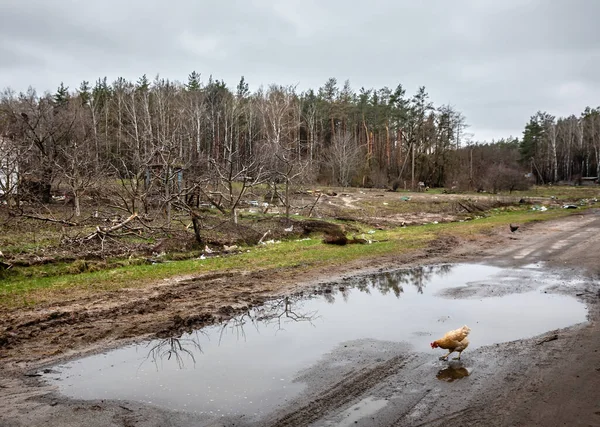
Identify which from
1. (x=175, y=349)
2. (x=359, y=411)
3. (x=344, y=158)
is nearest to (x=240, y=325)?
(x=175, y=349)

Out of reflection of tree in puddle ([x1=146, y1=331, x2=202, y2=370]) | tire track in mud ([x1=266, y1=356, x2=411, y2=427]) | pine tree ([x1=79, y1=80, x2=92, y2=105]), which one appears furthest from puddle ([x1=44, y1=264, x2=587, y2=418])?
pine tree ([x1=79, y1=80, x2=92, y2=105])

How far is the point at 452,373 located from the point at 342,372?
1.51m

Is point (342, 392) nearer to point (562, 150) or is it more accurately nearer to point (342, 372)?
point (342, 372)

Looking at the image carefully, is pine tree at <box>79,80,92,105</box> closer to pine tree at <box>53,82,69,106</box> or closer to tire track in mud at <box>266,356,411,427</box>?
pine tree at <box>53,82,69,106</box>

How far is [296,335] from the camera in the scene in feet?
26.6

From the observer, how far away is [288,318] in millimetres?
9078

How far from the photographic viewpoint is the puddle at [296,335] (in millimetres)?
5852

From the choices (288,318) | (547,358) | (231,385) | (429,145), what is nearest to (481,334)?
(547,358)

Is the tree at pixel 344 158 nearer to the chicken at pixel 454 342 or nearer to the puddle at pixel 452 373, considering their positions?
the chicken at pixel 454 342

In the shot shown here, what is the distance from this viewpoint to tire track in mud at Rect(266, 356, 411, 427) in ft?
16.8

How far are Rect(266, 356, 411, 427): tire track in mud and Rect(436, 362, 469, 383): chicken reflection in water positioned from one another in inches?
21.8

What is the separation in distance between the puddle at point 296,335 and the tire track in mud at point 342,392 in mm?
325

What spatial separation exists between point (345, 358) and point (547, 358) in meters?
2.99

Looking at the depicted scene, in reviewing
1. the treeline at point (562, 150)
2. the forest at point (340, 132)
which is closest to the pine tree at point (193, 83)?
the forest at point (340, 132)
